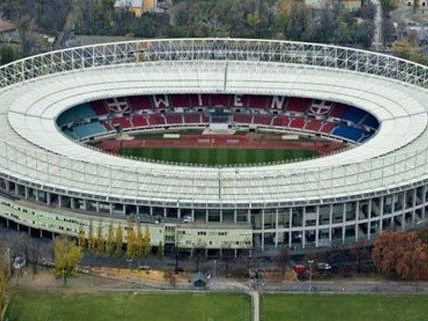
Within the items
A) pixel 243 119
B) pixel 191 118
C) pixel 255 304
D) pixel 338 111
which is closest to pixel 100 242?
pixel 255 304

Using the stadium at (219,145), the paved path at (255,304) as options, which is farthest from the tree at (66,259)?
the paved path at (255,304)

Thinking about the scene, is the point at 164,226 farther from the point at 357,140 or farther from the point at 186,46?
the point at 186,46

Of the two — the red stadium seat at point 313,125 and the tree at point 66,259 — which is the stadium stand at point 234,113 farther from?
the tree at point 66,259

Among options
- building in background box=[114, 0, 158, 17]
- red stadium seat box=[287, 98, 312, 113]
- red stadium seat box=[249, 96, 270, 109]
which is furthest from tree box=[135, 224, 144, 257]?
building in background box=[114, 0, 158, 17]

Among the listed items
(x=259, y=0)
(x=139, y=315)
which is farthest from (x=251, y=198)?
(x=259, y=0)

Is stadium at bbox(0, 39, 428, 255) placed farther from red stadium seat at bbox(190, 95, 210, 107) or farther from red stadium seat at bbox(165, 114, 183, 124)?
red stadium seat at bbox(165, 114, 183, 124)
